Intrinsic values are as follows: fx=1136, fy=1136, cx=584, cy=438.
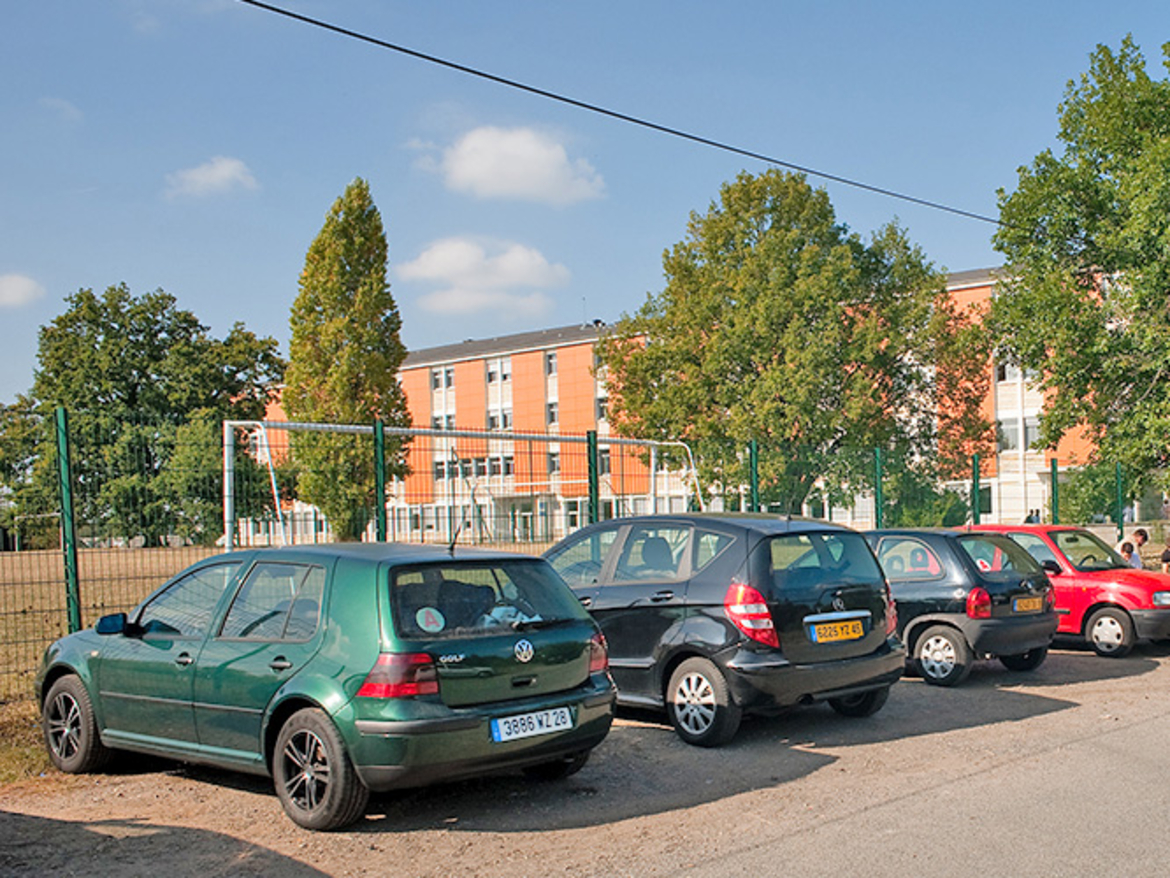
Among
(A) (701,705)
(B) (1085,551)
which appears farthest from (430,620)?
(B) (1085,551)

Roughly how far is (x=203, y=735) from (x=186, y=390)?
175ft

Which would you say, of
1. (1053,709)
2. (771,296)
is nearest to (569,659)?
(1053,709)

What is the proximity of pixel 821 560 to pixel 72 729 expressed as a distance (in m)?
5.35

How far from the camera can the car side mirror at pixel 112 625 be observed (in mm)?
7164

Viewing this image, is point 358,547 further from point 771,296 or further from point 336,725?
point 771,296

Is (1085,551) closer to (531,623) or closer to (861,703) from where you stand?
(861,703)

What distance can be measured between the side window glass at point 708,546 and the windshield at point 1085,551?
21.6ft

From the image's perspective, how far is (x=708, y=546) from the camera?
27.9 feet

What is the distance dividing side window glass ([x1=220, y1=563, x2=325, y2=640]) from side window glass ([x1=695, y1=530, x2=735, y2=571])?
315cm

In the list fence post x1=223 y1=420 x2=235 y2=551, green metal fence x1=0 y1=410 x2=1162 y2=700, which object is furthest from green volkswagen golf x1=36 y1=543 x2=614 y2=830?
fence post x1=223 y1=420 x2=235 y2=551

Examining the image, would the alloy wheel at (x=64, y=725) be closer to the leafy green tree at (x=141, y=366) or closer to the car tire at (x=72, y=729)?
the car tire at (x=72, y=729)

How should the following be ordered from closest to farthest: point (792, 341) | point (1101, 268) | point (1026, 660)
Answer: point (1026, 660) < point (1101, 268) < point (792, 341)

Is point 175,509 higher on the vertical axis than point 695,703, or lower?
higher

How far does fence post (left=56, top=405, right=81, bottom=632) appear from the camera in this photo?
9.65 metres
